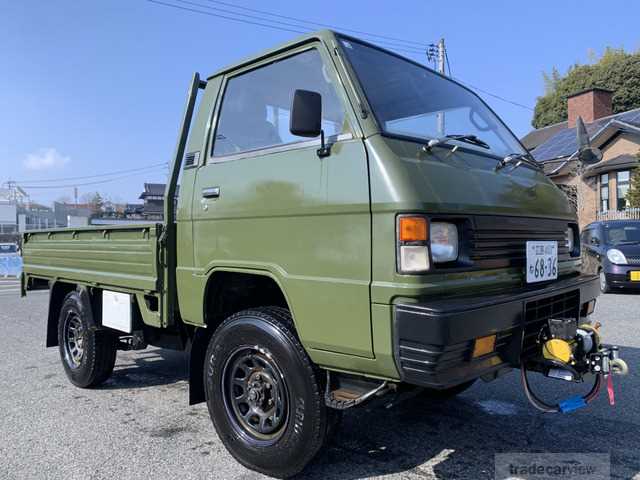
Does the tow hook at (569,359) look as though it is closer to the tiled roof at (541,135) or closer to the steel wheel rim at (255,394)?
the steel wheel rim at (255,394)

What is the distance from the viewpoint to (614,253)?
10391mm

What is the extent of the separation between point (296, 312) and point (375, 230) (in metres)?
0.62

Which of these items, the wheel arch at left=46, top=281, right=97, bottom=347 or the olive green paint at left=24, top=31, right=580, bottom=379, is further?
the wheel arch at left=46, top=281, right=97, bottom=347

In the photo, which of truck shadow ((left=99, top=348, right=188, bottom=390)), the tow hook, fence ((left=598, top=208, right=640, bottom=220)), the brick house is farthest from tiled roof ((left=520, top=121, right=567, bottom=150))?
the tow hook

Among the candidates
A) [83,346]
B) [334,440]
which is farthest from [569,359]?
[83,346]

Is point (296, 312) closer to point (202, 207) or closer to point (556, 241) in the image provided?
point (202, 207)

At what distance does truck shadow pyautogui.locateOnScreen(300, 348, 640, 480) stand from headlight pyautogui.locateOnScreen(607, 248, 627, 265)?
6897 millimetres

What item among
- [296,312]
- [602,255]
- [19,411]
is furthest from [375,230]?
[602,255]

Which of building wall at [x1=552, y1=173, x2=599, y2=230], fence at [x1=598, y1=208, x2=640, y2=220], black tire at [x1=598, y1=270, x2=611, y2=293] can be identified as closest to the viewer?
black tire at [x1=598, y1=270, x2=611, y2=293]

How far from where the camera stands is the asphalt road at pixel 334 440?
9.73 ft

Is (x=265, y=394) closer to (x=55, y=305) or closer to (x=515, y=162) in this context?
(x=515, y=162)

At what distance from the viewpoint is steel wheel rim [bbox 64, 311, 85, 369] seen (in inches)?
186

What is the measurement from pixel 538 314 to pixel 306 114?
158cm

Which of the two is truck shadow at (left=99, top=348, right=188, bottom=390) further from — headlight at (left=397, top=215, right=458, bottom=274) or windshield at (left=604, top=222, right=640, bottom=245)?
windshield at (left=604, top=222, right=640, bottom=245)
